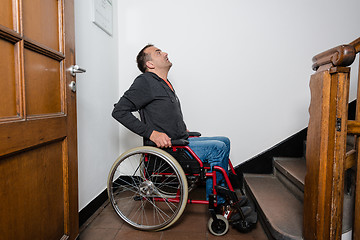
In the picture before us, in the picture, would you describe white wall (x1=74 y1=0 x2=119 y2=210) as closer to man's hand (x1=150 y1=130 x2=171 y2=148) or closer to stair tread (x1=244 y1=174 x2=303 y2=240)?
man's hand (x1=150 y1=130 x2=171 y2=148)

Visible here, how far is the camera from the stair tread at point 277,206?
4.22ft

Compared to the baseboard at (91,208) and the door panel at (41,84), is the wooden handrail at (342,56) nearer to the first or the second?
the door panel at (41,84)

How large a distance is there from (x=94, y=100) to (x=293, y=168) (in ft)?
5.31

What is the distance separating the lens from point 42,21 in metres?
1.01

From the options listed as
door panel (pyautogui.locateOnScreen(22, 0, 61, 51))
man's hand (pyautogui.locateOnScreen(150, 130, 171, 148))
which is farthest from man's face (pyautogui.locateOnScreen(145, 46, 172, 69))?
door panel (pyautogui.locateOnScreen(22, 0, 61, 51))

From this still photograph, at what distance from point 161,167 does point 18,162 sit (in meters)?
0.82

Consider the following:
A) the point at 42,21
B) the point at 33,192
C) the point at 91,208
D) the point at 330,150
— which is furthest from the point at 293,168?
the point at 42,21

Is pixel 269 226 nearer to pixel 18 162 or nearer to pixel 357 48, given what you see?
pixel 357 48

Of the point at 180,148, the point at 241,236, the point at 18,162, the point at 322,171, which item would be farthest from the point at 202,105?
the point at 18,162

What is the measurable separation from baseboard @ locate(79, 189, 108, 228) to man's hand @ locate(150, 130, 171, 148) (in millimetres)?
710

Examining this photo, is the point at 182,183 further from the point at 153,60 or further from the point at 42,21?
the point at 42,21

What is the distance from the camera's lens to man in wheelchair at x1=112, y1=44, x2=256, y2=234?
4.77 ft

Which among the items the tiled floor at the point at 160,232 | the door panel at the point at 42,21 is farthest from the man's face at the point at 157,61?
the tiled floor at the point at 160,232

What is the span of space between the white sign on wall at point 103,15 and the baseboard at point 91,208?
1322mm
